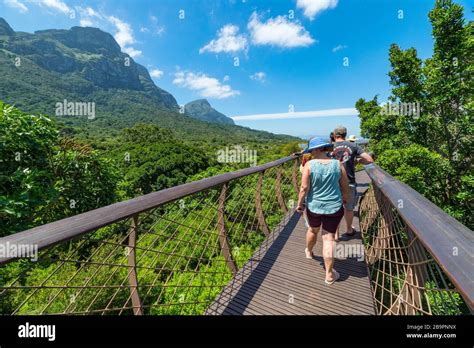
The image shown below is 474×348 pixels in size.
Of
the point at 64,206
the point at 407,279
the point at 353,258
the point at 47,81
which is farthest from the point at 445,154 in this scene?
the point at 47,81

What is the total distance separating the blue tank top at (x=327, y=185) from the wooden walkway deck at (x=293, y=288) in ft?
2.23

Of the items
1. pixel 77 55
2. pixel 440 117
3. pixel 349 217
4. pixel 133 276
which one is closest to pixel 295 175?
pixel 349 217

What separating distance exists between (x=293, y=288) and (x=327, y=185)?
98cm

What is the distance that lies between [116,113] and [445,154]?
362 ft

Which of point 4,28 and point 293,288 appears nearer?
point 293,288

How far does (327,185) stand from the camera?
2086mm

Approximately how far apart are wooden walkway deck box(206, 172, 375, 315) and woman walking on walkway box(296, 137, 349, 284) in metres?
0.17

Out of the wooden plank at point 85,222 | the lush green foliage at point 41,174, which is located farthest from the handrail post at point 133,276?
the lush green foliage at point 41,174

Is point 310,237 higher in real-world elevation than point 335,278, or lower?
higher

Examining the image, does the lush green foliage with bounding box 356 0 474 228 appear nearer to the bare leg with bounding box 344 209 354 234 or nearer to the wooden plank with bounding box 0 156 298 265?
the bare leg with bounding box 344 209 354 234

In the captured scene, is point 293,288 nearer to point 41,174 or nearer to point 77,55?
point 41,174

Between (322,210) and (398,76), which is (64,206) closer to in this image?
(322,210)

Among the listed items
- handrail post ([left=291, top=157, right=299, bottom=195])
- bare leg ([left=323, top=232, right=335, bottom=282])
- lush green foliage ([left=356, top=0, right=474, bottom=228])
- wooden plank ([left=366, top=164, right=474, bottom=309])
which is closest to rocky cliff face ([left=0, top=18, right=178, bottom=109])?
lush green foliage ([left=356, top=0, right=474, bottom=228])
